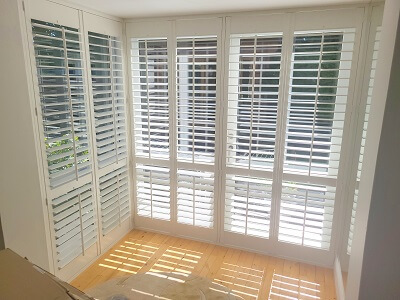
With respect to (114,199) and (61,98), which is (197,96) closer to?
(61,98)

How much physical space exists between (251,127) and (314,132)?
19.1 inches

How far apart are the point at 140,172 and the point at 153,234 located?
656mm

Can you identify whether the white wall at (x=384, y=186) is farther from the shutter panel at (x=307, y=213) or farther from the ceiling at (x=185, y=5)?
the shutter panel at (x=307, y=213)

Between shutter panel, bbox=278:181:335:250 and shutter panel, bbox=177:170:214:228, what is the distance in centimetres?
64

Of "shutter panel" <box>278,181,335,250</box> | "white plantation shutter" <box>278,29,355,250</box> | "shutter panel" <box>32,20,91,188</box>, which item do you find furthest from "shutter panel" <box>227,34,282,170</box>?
"shutter panel" <box>32,20,91,188</box>

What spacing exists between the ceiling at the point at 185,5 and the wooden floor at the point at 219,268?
6.71ft

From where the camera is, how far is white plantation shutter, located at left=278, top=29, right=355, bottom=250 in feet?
7.13

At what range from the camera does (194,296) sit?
1353 millimetres

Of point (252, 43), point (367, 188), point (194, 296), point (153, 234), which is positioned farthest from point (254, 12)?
point (153, 234)

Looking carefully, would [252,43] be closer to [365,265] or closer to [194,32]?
[194,32]

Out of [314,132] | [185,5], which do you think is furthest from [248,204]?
[185,5]

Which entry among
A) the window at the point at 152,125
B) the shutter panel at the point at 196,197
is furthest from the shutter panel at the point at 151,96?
the shutter panel at the point at 196,197

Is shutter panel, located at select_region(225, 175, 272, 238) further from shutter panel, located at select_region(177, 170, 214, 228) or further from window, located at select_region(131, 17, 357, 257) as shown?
shutter panel, located at select_region(177, 170, 214, 228)

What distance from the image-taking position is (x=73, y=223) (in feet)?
7.32
